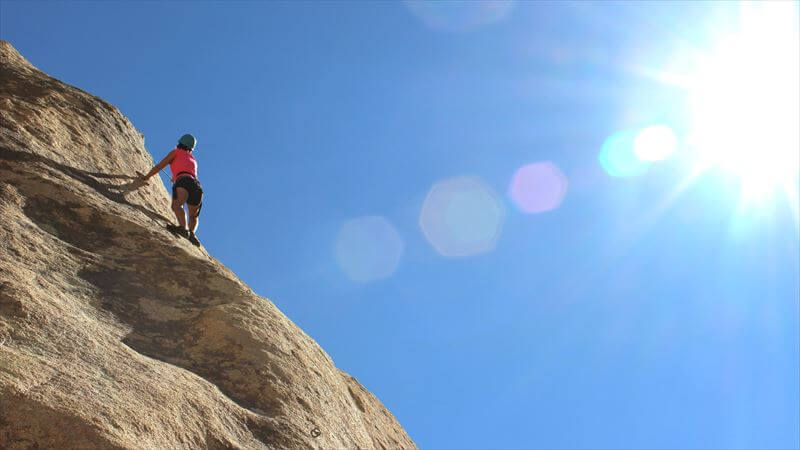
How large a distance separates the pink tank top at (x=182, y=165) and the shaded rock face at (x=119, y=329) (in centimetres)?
52

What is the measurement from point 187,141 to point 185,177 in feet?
2.82

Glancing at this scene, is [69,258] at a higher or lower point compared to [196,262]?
lower

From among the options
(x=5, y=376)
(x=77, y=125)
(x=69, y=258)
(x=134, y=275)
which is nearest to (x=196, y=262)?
(x=134, y=275)

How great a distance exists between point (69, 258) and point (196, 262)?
6.40ft

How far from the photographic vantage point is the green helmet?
43.3 ft

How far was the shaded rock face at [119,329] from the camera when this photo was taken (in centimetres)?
557

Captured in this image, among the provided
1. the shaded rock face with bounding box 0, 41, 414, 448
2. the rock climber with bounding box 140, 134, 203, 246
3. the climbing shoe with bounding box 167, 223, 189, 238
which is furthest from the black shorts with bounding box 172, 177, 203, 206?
the climbing shoe with bounding box 167, 223, 189, 238

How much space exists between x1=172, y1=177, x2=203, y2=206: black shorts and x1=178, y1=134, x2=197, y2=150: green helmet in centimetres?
78

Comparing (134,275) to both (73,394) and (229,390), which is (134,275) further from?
(73,394)

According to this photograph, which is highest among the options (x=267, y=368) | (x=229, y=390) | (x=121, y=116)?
(x=121, y=116)

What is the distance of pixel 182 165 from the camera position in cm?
1291

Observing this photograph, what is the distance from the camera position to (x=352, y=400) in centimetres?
1040

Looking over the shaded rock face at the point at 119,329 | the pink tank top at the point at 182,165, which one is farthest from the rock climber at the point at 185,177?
the shaded rock face at the point at 119,329

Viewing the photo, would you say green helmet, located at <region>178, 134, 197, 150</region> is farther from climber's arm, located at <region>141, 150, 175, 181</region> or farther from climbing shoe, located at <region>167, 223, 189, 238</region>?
climbing shoe, located at <region>167, 223, 189, 238</region>
